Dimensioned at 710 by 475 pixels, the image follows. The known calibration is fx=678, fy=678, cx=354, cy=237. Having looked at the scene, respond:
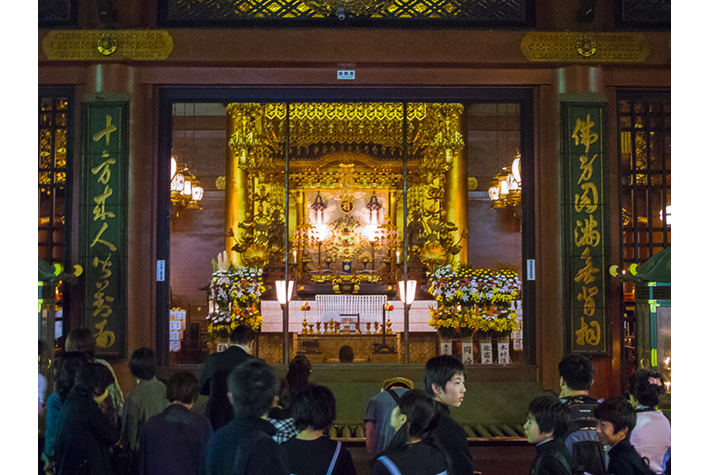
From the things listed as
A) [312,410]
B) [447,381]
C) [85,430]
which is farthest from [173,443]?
[447,381]

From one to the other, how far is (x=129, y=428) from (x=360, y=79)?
4354mm

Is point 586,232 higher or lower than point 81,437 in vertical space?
higher

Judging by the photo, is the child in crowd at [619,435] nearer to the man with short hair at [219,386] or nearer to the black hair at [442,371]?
the black hair at [442,371]

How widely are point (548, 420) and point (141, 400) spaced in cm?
236

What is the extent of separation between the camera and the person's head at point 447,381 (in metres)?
3.29

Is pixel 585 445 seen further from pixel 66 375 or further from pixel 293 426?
pixel 66 375

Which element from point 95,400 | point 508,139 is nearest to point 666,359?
point 95,400

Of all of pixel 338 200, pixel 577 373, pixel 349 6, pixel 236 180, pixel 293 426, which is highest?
pixel 349 6

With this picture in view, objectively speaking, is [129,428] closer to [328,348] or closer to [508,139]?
[328,348]

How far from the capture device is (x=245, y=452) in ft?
8.36

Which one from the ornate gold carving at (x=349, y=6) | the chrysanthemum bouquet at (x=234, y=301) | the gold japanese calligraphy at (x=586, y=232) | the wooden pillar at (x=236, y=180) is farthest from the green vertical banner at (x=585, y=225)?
the wooden pillar at (x=236, y=180)

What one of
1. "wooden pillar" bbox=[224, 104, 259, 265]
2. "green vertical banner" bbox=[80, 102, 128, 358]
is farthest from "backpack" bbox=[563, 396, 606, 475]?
"wooden pillar" bbox=[224, 104, 259, 265]

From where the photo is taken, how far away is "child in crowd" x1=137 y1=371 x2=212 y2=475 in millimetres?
3186

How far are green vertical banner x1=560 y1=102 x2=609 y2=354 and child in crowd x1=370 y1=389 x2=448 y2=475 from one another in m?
4.57
